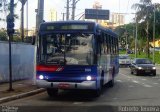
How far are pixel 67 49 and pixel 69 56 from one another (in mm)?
295

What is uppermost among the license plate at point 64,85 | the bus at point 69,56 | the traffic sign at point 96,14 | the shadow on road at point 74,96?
the traffic sign at point 96,14

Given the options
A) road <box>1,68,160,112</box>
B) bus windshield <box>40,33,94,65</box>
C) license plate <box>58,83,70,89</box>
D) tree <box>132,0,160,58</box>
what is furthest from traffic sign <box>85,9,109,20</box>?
license plate <box>58,83,70,89</box>

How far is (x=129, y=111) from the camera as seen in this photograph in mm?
14570

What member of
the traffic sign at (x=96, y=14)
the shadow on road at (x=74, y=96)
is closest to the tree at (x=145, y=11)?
the traffic sign at (x=96, y=14)

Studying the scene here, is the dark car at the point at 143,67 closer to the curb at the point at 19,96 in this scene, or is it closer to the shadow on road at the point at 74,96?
the shadow on road at the point at 74,96

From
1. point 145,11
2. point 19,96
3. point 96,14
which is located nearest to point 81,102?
point 19,96

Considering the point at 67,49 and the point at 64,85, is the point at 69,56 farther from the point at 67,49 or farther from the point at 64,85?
the point at 64,85

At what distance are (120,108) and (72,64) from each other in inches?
120

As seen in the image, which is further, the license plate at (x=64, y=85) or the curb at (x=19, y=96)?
the license plate at (x=64, y=85)

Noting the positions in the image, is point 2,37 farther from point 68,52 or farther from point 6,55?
point 68,52

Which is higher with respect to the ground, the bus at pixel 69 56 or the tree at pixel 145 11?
the tree at pixel 145 11

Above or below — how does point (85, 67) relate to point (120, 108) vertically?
above

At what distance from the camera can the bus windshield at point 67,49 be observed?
1762 centimetres

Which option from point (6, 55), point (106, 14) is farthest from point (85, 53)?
point (106, 14)
